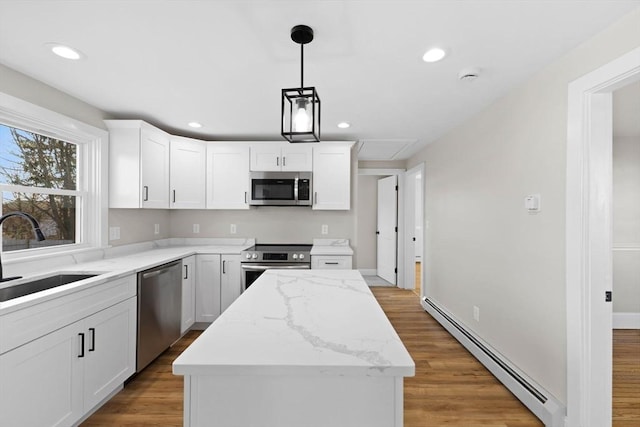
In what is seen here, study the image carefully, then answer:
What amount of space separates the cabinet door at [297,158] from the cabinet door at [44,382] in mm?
2531

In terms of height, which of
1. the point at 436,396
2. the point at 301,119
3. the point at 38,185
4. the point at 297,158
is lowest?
the point at 436,396

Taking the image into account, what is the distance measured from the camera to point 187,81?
222 centimetres

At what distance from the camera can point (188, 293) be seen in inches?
127

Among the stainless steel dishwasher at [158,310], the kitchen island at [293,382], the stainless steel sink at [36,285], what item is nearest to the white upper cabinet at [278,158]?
the stainless steel dishwasher at [158,310]

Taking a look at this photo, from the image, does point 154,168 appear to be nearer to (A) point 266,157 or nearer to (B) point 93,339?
(A) point 266,157

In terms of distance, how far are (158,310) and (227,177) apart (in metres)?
1.73

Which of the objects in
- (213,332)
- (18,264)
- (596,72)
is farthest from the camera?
(18,264)

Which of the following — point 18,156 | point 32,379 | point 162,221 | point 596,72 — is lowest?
point 32,379

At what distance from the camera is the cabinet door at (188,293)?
3121 mm

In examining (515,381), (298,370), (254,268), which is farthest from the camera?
(254,268)

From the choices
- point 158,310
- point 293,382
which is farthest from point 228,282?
point 293,382

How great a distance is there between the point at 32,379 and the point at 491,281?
3.17 metres

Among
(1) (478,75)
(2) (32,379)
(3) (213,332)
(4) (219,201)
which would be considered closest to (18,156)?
(2) (32,379)

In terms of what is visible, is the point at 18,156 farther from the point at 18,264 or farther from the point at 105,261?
the point at 105,261
